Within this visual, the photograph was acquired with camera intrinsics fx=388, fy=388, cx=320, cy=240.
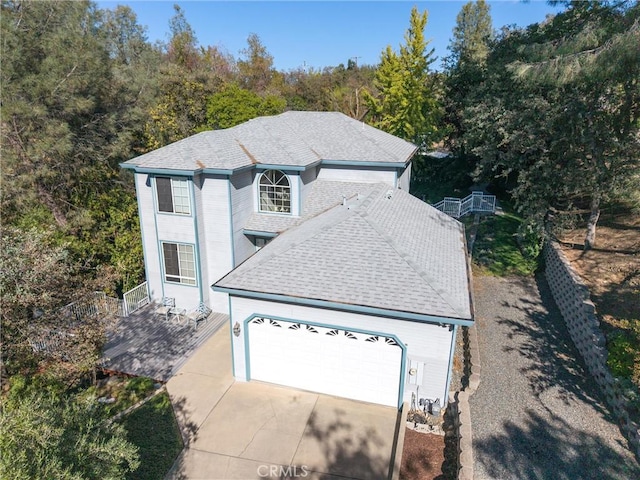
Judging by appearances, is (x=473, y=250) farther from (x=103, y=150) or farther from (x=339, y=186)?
(x=103, y=150)

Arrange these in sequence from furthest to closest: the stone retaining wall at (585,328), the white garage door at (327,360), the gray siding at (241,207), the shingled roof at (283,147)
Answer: the gray siding at (241,207)
the shingled roof at (283,147)
the white garage door at (327,360)
the stone retaining wall at (585,328)

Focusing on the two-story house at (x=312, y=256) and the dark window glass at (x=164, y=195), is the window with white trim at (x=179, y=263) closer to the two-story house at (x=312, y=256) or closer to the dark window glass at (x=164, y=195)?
the two-story house at (x=312, y=256)

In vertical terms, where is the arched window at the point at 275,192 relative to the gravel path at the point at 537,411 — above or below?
above

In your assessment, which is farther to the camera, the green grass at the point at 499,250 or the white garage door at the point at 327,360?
the green grass at the point at 499,250

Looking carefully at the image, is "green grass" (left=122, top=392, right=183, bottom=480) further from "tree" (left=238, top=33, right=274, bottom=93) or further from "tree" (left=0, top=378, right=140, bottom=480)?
"tree" (left=238, top=33, right=274, bottom=93)

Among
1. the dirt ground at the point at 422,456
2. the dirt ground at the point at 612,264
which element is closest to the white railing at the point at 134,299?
the dirt ground at the point at 422,456

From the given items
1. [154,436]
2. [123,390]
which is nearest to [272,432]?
[154,436]
